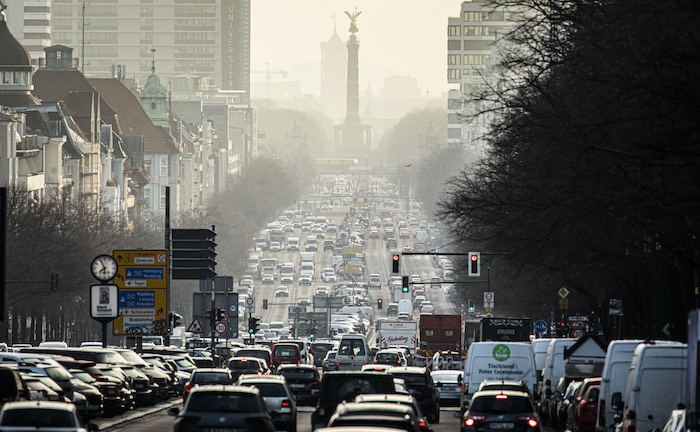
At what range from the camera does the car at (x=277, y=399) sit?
3875 centimetres

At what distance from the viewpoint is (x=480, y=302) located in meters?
122

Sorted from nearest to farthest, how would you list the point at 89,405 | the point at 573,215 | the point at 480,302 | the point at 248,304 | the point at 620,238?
the point at 89,405
the point at 573,215
the point at 620,238
the point at 248,304
the point at 480,302

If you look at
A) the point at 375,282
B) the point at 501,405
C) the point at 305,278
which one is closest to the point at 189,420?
the point at 501,405

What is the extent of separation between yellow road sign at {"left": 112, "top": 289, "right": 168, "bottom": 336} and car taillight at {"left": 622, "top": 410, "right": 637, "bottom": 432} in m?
33.4

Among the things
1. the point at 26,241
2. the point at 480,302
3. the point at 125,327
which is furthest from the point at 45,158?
the point at 125,327

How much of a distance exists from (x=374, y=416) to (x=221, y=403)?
5.56 meters

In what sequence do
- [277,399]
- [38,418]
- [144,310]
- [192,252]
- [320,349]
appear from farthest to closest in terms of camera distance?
[320,349], [192,252], [144,310], [277,399], [38,418]

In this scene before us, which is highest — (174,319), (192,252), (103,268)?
(192,252)

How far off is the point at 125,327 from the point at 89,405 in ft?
59.4

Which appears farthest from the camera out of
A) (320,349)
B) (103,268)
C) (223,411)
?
(320,349)

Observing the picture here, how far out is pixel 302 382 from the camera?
52.7m

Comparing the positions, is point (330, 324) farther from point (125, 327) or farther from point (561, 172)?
point (561, 172)

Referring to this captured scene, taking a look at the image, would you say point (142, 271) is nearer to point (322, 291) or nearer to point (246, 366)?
point (246, 366)

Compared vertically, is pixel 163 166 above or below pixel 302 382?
above
